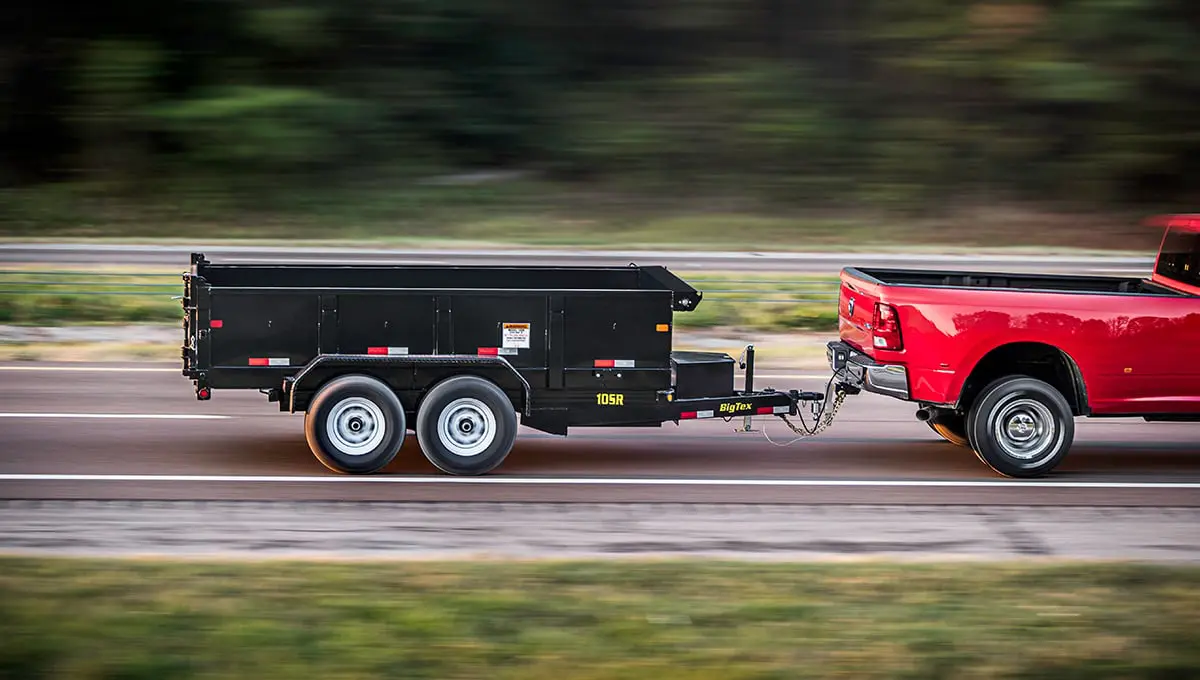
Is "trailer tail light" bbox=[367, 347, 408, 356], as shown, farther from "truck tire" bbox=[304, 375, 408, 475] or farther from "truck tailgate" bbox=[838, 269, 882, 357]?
"truck tailgate" bbox=[838, 269, 882, 357]

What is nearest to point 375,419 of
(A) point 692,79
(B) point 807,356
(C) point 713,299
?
(B) point 807,356

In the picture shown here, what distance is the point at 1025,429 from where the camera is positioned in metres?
11.0

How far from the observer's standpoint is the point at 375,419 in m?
10.5

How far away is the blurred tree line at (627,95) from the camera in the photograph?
30.6 meters

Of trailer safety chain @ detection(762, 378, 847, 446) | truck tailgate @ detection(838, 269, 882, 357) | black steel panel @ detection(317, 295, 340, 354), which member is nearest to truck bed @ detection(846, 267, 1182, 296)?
truck tailgate @ detection(838, 269, 882, 357)

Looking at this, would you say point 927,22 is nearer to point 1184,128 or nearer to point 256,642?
point 1184,128

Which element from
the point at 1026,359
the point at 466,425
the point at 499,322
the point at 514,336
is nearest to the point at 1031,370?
the point at 1026,359

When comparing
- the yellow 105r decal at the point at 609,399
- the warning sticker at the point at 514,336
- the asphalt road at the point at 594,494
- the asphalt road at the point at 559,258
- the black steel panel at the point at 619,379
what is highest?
the asphalt road at the point at 559,258

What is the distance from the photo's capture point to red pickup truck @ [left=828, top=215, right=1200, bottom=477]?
35.0 ft

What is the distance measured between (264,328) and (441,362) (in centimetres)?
133

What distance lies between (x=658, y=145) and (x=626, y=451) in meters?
20.2

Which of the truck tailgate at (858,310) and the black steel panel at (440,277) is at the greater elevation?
the black steel panel at (440,277)

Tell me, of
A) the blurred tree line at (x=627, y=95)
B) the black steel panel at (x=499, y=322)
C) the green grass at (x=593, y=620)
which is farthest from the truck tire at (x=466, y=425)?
the blurred tree line at (x=627, y=95)

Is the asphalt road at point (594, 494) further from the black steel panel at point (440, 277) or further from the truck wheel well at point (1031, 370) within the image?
the black steel panel at point (440, 277)
